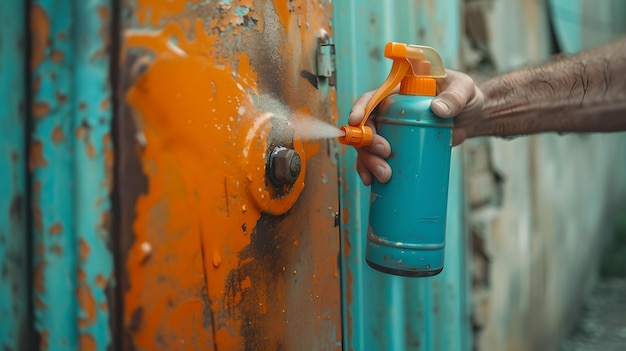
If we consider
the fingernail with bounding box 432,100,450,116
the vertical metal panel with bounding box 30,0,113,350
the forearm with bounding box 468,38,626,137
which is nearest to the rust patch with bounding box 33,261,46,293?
the vertical metal panel with bounding box 30,0,113,350

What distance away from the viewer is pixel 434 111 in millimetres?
972

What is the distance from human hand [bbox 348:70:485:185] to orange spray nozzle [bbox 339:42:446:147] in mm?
20

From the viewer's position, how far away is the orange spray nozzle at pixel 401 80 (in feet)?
3.19

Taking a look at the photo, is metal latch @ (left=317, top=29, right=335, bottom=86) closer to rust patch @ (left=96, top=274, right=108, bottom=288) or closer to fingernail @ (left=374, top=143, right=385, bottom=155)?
fingernail @ (left=374, top=143, right=385, bottom=155)

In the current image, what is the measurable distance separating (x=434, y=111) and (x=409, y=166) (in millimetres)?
106

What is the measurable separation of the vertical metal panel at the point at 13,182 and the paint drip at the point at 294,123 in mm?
340

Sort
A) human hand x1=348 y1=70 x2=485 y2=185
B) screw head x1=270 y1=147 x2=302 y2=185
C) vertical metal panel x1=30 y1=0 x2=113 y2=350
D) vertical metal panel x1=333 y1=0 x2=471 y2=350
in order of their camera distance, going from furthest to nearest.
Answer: vertical metal panel x1=333 y1=0 x2=471 y2=350
human hand x1=348 y1=70 x2=485 y2=185
screw head x1=270 y1=147 x2=302 y2=185
vertical metal panel x1=30 y1=0 x2=113 y2=350

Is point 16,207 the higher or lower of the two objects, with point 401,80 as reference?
lower

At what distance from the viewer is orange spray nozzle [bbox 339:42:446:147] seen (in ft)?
3.19

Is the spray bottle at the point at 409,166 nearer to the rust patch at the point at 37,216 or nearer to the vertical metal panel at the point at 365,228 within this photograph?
the vertical metal panel at the point at 365,228

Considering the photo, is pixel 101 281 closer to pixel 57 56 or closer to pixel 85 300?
pixel 85 300

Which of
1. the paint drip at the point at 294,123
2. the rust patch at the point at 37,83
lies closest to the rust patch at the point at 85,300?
the rust patch at the point at 37,83

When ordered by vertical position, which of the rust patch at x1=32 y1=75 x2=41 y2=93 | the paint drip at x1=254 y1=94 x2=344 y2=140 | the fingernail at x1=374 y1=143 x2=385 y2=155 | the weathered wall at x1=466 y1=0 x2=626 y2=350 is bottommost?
the weathered wall at x1=466 y1=0 x2=626 y2=350

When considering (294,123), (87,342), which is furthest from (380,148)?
(87,342)
